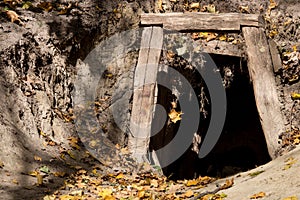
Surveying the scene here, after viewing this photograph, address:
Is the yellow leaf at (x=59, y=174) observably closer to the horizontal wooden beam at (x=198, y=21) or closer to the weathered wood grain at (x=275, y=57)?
the horizontal wooden beam at (x=198, y=21)

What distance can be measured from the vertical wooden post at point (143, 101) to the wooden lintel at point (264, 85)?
4.93 feet

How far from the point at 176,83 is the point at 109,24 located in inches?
65.9

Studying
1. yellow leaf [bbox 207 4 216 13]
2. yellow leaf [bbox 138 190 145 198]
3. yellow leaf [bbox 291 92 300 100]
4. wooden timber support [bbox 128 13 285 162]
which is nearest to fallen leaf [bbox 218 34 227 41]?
wooden timber support [bbox 128 13 285 162]

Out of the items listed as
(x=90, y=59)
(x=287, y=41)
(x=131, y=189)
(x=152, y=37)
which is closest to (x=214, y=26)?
(x=152, y=37)

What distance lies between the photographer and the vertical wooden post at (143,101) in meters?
6.35

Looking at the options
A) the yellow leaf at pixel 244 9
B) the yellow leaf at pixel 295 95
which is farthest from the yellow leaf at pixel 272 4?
the yellow leaf at pixel 295 95

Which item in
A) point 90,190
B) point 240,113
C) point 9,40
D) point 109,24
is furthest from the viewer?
point 240,113

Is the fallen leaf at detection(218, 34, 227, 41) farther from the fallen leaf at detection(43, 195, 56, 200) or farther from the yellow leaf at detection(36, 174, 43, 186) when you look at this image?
the fallen leaf at detection(43, 195, 56, 200)

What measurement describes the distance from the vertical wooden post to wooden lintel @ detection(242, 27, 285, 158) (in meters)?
1.50

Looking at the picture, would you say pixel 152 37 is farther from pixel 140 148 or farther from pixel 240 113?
pixel 240 113

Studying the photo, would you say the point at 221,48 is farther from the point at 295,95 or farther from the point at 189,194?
the point at 189,194

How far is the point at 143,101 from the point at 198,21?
1.64 m

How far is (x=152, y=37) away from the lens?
6.68 metres

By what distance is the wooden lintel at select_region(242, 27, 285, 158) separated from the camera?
20.5 feet
